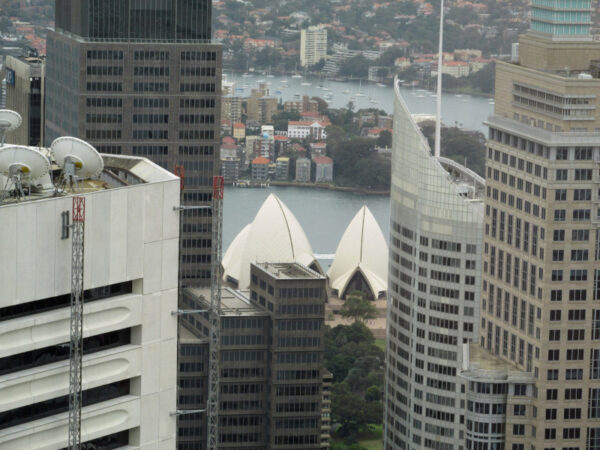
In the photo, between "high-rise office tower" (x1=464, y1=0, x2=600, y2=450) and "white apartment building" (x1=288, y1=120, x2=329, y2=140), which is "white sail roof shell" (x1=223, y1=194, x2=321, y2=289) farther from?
"white apartment building" (x1=288, y1=120, x2=329, y2=140)

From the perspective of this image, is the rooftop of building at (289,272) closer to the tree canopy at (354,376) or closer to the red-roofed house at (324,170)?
the tree canopy at (354,376)

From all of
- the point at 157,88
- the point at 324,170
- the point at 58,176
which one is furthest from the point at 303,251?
the point at 58,176

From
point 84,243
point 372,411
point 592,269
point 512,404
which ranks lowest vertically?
point 372,411

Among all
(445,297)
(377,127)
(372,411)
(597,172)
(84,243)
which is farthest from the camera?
(377,127)

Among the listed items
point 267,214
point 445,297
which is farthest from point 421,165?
point 267,214

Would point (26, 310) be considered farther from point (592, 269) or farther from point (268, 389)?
point (268, 389)

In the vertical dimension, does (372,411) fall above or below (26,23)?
below

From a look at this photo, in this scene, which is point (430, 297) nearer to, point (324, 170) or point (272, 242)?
point (272, 242)
